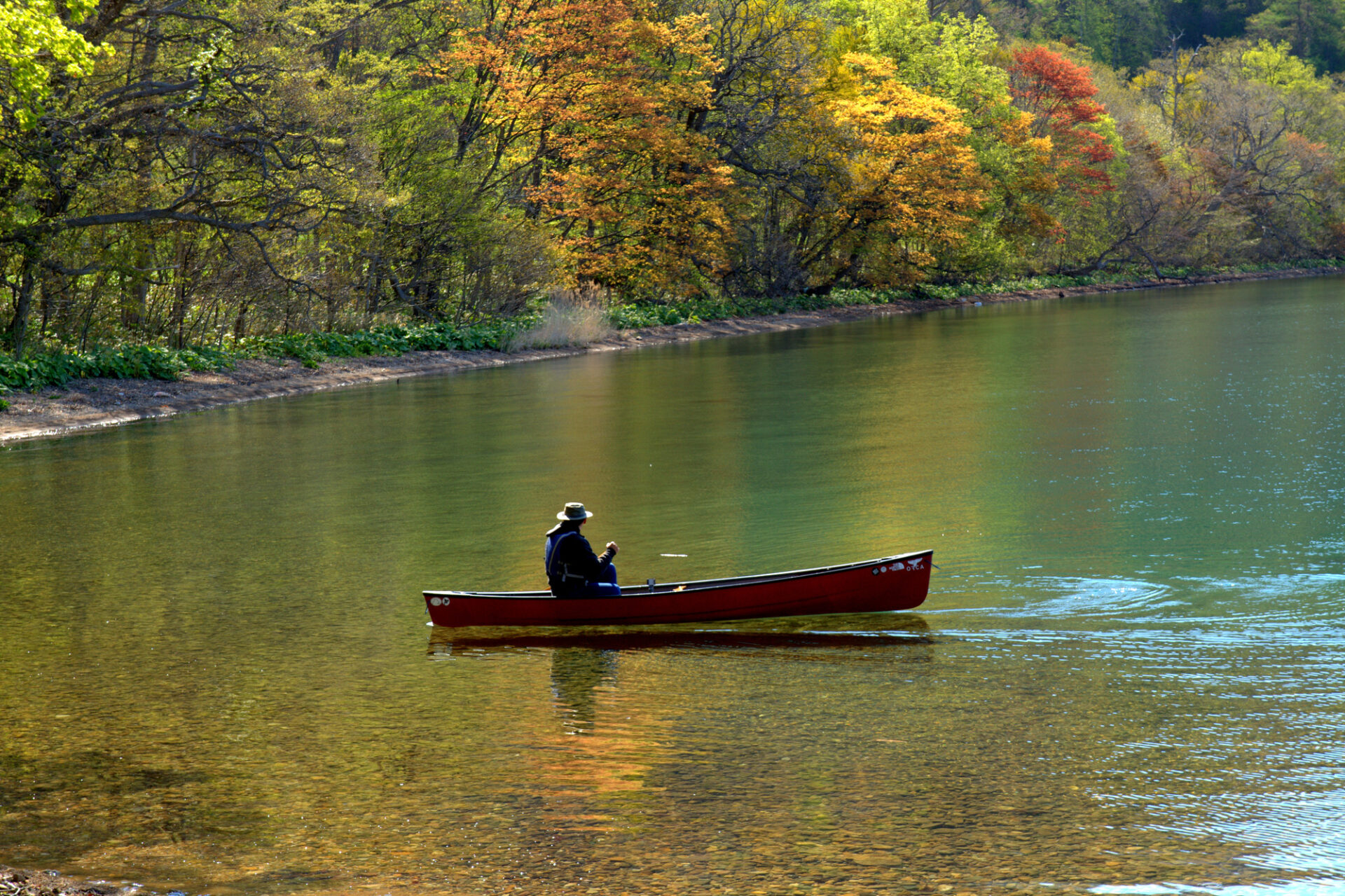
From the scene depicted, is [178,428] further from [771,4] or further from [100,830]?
[771,4]

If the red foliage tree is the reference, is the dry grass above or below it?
below

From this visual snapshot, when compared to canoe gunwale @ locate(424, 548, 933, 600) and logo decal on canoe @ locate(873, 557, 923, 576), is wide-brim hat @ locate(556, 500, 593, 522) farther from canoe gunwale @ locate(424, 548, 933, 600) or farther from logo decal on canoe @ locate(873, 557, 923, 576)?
logo decal on canoe @ locate(873, 557, 923, 576)

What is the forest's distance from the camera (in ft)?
88.2

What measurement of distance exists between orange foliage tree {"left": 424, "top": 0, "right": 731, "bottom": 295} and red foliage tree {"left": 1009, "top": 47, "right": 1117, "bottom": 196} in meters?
26.3

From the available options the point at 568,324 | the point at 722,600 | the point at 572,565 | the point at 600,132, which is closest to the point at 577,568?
the point at 572,565

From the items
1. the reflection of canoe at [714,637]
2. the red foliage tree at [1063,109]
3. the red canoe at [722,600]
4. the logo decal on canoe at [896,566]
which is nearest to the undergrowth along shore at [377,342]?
the red foliage tree at [1063,109]

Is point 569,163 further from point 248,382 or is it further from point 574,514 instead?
point 574,514

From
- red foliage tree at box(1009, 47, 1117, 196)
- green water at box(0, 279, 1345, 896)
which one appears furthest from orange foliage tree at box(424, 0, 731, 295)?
red foliage tree at box(1009, 47, 1117, 196)

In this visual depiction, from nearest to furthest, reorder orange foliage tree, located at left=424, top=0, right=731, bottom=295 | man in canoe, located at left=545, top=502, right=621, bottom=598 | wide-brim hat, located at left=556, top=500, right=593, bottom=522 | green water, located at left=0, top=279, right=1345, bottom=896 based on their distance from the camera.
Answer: green water, located at left=0, top=279, right=1345, bottom=896, man in canoe, located at left=545, top=502, right=621, bottom=598, wide-brim hat, located at left=556, top=500, right=593, bottom=522, orange foliage tree, located at left=424, top=0, right=731, bottom=295

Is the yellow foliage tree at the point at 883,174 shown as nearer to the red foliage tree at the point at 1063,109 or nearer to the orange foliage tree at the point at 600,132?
the orange foliage tree at the point at 600,132

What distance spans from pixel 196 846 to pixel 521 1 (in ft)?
127

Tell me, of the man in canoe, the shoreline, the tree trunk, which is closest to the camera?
the man in canoe

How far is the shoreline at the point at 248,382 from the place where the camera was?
80.3 ft

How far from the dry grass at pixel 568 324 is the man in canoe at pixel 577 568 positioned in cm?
2894
